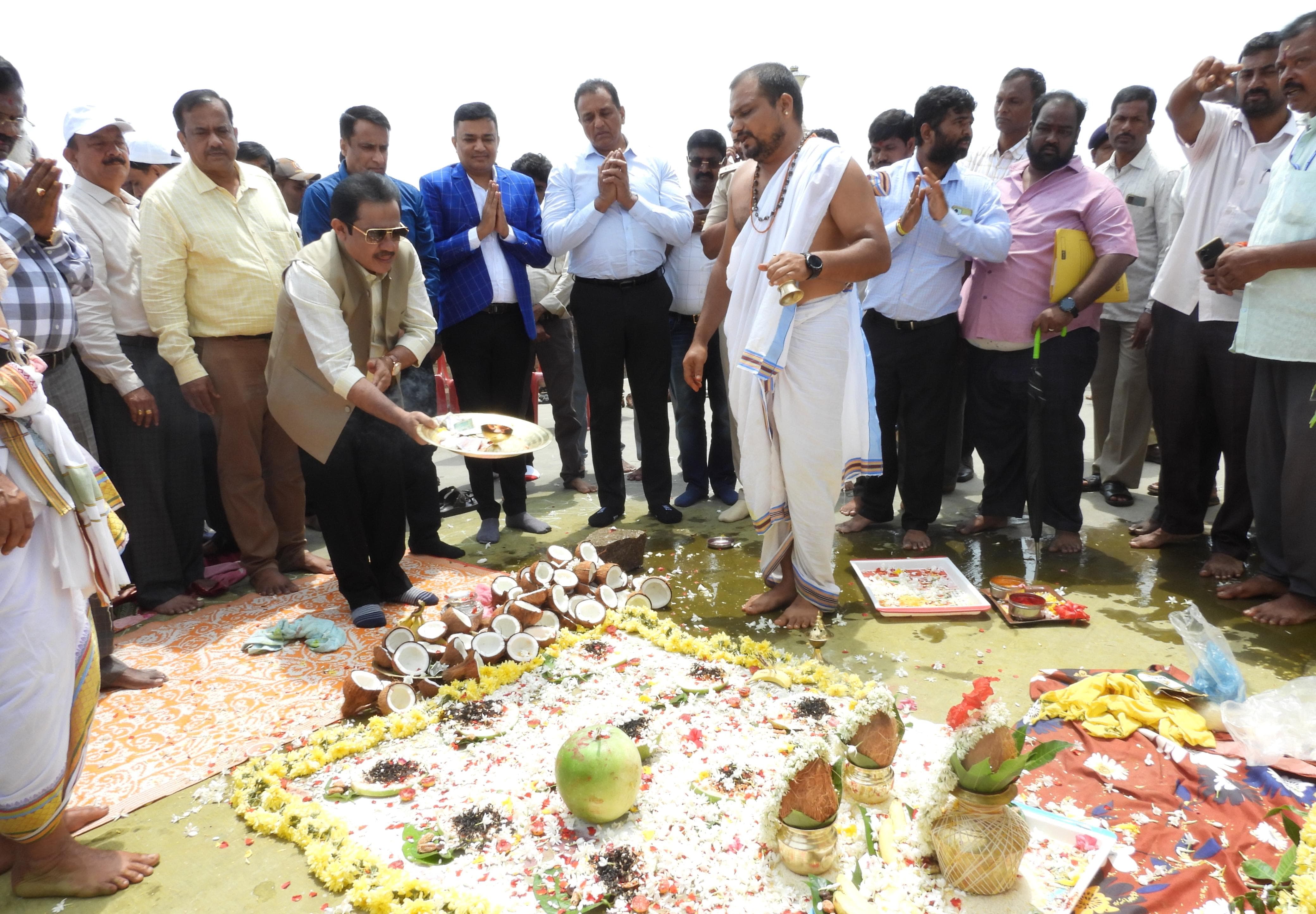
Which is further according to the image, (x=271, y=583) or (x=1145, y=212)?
(x=1145, y=212)

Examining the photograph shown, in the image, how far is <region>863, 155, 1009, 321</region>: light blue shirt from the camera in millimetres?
4637

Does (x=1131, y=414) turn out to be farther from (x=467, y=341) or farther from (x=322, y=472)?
(x=322, y=472)

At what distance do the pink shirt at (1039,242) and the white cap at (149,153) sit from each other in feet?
16.1

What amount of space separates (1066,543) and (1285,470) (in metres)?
1.20

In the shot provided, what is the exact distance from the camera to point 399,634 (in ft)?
11.8

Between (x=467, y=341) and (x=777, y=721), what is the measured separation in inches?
128

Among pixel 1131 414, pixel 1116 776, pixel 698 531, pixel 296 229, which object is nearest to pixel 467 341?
pixel 296 229

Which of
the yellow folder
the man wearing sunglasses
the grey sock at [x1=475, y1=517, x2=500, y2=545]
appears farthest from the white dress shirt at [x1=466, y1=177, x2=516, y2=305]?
the yellow folder

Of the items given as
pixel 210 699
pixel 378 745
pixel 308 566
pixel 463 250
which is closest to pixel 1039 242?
pixel 463 250

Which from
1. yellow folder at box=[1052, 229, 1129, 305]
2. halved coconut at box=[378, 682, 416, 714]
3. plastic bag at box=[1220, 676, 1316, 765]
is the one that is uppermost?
yellow folder at box=[1052, 229, 1129, 305]

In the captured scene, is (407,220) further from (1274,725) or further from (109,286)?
(1274,725)

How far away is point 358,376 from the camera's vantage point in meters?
3.88

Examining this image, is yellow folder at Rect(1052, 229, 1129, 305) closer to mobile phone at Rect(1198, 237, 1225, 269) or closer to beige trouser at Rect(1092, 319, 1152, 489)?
mobile phone at Rect(1198, 237, 1225, 269)

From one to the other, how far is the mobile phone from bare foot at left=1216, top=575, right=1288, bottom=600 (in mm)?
1591
